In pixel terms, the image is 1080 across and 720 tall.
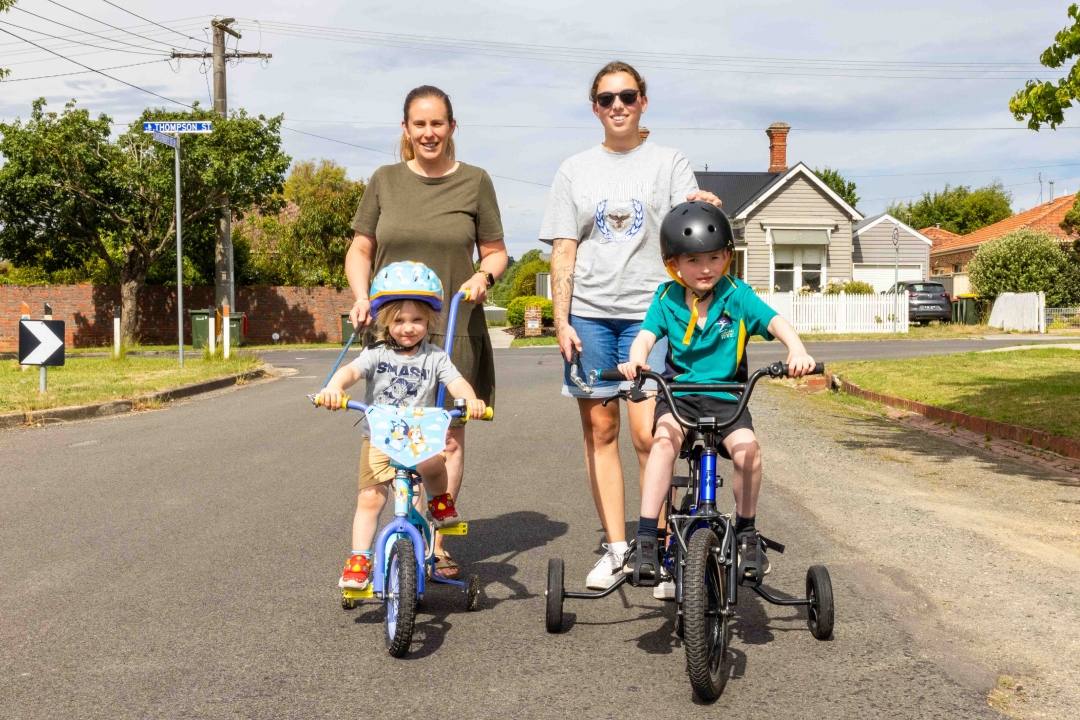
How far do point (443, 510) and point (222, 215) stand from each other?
94.0ft

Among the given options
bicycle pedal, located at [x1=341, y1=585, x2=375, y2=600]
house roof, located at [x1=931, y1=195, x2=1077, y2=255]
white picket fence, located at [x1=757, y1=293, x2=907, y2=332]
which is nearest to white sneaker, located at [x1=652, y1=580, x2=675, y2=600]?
bicycle pedal, located at [x1=341, y1=585, x2=375, y2=600]

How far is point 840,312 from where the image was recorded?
3606 cm

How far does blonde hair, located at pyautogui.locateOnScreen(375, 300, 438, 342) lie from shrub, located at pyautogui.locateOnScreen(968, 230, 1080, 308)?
3922 cm

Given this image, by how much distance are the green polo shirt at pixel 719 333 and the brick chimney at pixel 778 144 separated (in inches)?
1710

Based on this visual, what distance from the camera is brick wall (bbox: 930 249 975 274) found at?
5750cm

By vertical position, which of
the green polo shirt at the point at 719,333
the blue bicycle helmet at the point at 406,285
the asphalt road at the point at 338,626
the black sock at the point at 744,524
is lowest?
the asphalt road at the point at 338,626

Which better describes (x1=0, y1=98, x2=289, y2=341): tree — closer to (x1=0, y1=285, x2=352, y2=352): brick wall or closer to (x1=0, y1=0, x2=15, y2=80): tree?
(x1=0, y1=285, x2=352, y2=352): brick wall

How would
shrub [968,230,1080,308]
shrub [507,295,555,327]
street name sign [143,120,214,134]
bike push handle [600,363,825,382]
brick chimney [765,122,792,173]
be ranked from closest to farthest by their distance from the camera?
bike push handle [600,363,825,382] < street name sign [143,120,214,134] < shrub [507,295,555,327] < shrub [968,230,1080,308] < brick chimney [765,122,792,173]

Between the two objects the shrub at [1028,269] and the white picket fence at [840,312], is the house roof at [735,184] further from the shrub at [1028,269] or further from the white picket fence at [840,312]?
the shrub at [1028,269]

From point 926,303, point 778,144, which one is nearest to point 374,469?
point 926,303

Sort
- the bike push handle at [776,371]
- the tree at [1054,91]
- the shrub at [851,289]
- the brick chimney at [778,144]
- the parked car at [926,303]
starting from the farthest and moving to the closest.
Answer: the brick chimney at [778,144] → the parked car at [926,303] → the shrub at [851,289] → the tree at [1054,91] → the bike push handle at [776,371]

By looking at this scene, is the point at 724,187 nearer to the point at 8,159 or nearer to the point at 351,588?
the point at 8,159

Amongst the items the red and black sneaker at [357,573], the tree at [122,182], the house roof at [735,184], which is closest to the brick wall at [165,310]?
the tree at [122,182]

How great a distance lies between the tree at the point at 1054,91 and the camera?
8555mm
